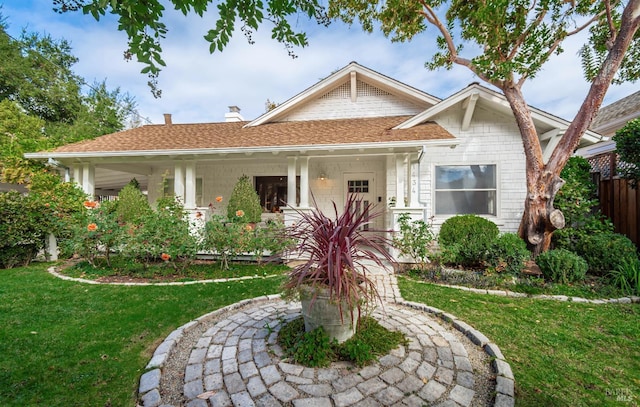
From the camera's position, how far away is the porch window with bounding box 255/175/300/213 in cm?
958

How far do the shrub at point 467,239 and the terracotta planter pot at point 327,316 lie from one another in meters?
3.84

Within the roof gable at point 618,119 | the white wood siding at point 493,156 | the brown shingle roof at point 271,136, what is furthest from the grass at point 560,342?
the roof gable at point 618,119

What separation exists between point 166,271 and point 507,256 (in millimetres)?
6850

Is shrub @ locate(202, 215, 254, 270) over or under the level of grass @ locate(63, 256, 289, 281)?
over

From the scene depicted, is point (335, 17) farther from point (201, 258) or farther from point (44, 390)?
point (44, 390)

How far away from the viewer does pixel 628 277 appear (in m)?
4.46

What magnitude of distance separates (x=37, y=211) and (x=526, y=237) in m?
11.3

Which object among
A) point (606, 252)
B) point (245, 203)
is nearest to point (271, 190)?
point (245, 203)

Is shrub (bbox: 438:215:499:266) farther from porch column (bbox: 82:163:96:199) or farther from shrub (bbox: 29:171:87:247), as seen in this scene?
porch column (bbox: 82:163:96:199)

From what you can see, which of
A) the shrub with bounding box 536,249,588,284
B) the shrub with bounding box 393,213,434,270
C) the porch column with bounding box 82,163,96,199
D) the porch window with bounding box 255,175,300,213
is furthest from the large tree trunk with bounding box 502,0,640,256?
the porch column with bounding box 82,163,96,199

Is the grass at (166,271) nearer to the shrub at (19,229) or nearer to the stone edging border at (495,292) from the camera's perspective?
the stone edging border at (495,292)

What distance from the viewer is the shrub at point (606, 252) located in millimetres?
4782

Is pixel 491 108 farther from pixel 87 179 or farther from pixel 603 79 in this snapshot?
pixel 87 179

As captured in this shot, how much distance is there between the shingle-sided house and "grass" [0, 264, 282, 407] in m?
3.21
